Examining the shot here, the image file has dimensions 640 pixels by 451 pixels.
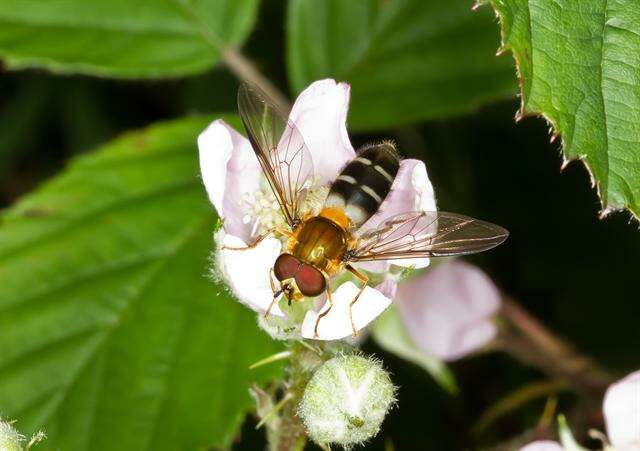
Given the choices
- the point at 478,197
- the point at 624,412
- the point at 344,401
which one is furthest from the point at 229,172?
Answer: the point at 478,197

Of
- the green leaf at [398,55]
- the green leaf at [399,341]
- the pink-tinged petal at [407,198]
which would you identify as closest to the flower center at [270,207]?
the pink-tinged petal at [407,198]

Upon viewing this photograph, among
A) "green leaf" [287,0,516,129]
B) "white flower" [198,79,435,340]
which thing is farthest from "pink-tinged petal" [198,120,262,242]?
"green leaf" [287,0,516,129]

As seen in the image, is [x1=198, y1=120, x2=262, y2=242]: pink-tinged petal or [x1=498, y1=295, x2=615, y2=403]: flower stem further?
[x1=498, y1=295, x2=615, y2=403]: flower stem

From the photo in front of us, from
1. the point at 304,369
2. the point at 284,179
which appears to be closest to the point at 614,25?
the point at 284,179

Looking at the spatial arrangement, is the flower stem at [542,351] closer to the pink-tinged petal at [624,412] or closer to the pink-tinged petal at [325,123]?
the pink-tinged petal at [624,412]

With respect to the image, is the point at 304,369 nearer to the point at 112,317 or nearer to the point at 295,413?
the point at 295,413

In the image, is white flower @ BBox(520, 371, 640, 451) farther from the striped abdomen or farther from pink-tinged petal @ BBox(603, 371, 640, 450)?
the striped abdomen
